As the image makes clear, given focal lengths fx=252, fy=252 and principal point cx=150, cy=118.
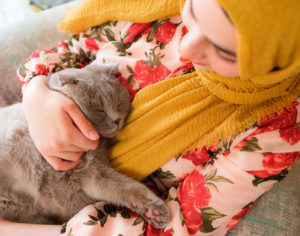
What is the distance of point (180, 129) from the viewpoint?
77cm

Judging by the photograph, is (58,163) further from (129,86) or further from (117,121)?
(129,86)

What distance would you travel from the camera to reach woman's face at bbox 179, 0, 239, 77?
0.43 meters

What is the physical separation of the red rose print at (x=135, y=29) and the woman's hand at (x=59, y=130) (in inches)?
12.0

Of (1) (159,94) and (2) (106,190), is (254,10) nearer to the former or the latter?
(1) (159,94)

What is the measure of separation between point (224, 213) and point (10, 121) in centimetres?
77

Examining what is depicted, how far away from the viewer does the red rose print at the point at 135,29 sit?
2.84 ft

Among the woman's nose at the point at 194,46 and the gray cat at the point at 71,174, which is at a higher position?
the woman's nose at the point at 194,46

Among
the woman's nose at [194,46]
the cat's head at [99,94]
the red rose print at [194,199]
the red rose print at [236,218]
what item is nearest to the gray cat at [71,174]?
the cat's head at [99,94]

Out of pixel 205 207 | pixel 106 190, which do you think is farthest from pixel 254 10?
pixel 106 190

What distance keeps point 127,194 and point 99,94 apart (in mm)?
334

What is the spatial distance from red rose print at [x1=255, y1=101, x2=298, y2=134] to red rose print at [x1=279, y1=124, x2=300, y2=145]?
0.04ft

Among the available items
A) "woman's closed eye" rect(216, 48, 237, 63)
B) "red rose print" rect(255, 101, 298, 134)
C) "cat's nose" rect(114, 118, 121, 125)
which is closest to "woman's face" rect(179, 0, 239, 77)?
"woman's closed eye" rect(216, 48, 237, 63)

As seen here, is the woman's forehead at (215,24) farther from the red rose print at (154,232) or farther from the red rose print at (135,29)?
the red rose print at (154,232)

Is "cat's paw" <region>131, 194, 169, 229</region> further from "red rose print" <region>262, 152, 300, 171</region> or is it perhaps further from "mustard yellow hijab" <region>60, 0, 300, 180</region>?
"red rose print" <region>262, 152, 300, 171</region>
